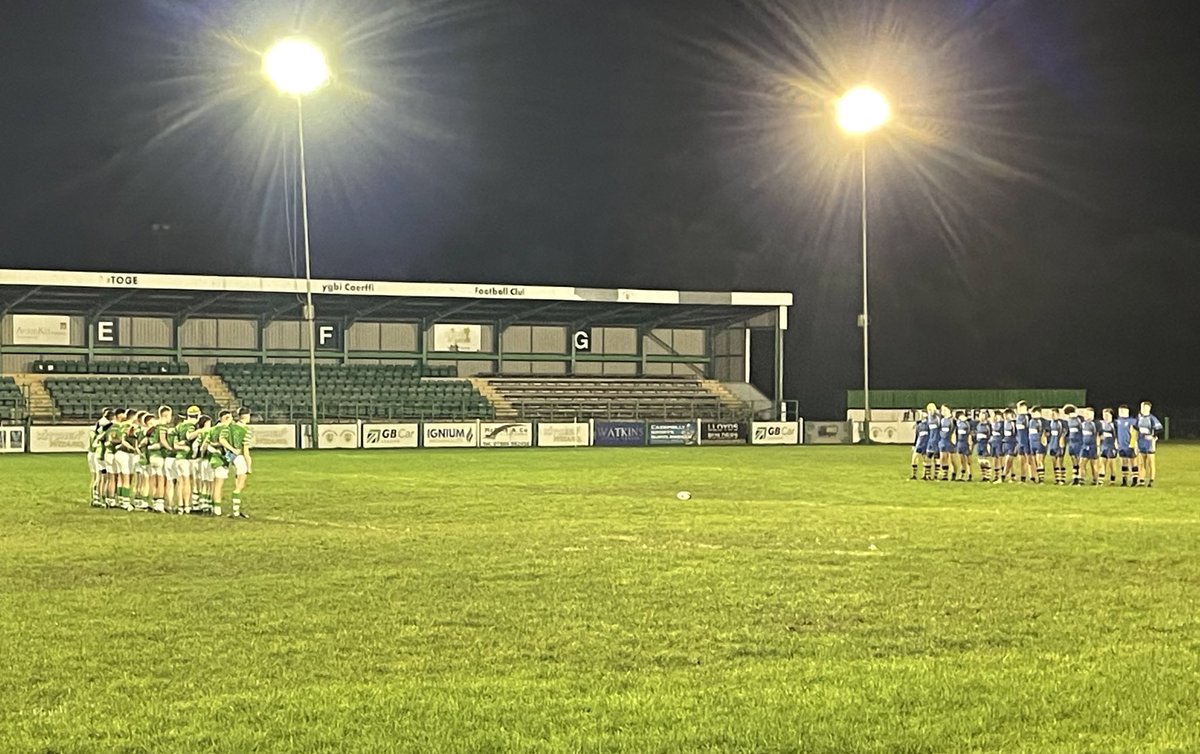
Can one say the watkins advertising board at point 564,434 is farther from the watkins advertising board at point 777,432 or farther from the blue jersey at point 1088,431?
the blue jersey at point 1088,431

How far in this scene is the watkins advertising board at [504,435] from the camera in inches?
1998

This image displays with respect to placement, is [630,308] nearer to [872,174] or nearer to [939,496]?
[872,174]

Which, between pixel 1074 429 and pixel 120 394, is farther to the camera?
pixel 120 394

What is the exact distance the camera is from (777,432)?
183 ft

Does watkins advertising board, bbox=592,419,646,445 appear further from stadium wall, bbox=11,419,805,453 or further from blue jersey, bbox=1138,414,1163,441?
blue jersey, bbox=1138,414,1163,441

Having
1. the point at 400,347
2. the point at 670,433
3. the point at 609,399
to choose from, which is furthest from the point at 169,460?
the point at 400,347

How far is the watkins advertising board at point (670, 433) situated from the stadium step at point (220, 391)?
55.0 ft

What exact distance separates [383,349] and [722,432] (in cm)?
1716

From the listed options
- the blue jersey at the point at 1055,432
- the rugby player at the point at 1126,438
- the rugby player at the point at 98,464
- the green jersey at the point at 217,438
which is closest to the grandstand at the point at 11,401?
the rugby player at the point at 98,464

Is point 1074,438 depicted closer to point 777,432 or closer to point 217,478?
point 217,478

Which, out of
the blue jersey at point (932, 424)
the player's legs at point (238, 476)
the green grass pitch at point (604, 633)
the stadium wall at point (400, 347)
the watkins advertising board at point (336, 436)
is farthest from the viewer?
the stadium wall at point (400, 347)

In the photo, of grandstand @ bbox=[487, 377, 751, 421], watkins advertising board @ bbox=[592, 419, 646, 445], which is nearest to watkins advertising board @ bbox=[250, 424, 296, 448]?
grandstand @ bbox=[487, 377, 751, 421]

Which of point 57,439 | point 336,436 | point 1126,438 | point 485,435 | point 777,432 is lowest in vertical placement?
point 777,432

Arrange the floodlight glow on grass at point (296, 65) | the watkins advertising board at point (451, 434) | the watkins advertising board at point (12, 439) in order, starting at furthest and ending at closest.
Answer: the watkins advertising board at point (451, 434) → the watkins advertising board at point (12, 439) → the floodlight glow on grass at point (296, 65)
